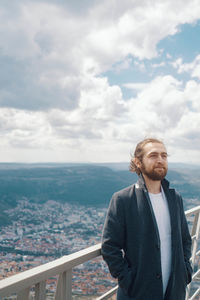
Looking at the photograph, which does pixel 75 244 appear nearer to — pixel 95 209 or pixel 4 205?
pixel 95 209

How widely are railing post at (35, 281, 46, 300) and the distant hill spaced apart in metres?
39.3

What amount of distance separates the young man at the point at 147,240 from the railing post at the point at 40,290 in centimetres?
45

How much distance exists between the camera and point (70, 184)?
50.8 metres

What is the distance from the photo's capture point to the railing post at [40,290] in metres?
1.20

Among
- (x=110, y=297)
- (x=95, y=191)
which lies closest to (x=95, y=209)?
(x=95, y=191)

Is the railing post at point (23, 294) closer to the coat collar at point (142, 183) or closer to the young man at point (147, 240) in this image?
the young man at point (147, 240)

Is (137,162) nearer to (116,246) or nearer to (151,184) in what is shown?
(151,184)

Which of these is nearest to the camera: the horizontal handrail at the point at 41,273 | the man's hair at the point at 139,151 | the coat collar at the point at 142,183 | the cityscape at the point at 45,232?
the horizontal handrail at the point at 41,273

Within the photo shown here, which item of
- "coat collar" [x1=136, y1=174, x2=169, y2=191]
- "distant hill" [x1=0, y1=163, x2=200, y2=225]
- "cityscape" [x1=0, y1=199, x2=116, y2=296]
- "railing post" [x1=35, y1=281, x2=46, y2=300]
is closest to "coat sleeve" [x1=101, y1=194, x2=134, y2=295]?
"coat collar" [x1=136, y1=174, x2=169, y2=191]

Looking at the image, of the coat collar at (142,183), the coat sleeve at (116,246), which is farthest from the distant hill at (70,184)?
the coat sleeve at (116,246)

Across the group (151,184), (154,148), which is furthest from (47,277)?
(154,148)

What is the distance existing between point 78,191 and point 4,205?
13038 mm

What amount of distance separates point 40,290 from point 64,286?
207 mm

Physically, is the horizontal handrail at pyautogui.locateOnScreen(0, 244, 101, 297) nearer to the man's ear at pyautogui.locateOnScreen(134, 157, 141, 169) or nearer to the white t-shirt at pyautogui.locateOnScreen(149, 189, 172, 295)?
the white t-shirt at pyautogui.locateOnScreen(149, 189, 172, 295)
